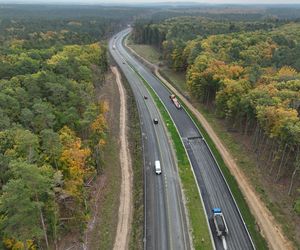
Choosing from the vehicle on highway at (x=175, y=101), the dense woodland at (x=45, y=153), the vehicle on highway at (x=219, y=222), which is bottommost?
the vehicle on highway at (x=219, y=222)

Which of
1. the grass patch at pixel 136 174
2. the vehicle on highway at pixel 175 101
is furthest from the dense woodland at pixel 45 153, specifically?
the vehicle on highway at pixel 175 101

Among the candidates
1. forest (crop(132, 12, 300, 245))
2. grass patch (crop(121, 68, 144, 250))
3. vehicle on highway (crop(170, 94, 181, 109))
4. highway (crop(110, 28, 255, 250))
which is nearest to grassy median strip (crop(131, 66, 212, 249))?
highway (crop(110, 28, 255, 250))

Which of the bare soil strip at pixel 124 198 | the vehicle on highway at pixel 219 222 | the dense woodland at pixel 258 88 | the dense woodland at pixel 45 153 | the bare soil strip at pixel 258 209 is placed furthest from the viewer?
the dense woodland at pixel 258 88

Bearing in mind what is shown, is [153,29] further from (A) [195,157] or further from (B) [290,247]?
(B) [290,247]

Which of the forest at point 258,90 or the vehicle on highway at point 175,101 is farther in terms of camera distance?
the vehicle on highway at point 175,101

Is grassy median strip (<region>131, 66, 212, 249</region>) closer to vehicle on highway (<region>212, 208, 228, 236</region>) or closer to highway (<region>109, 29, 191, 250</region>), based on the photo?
highway (<region>109, 29, 191, 250</region>)

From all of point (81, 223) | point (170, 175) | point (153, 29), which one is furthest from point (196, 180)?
point (153, 29)

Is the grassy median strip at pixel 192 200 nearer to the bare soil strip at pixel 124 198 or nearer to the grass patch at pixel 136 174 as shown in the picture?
the grass patch at pixel 136 174
